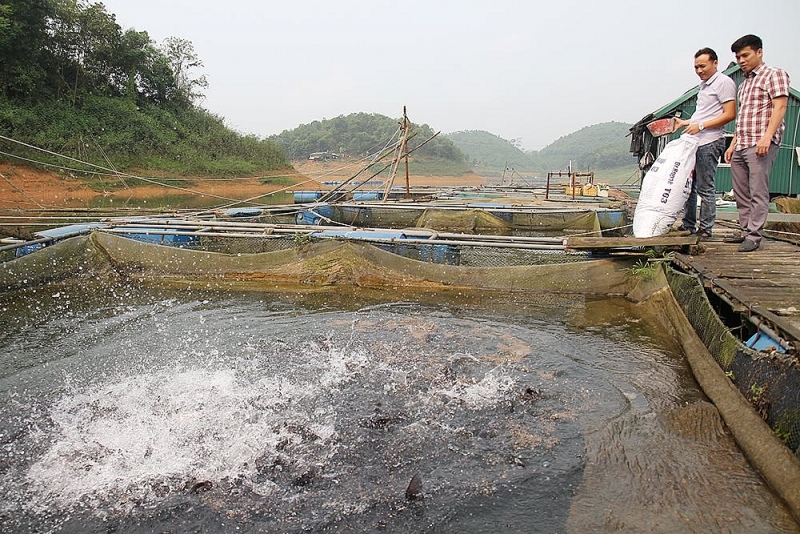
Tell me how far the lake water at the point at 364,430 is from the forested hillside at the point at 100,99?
21.0 meters

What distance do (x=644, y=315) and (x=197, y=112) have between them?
1485 inches

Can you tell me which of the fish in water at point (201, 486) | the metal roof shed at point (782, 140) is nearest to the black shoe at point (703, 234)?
the fish in water at point (201, 486)

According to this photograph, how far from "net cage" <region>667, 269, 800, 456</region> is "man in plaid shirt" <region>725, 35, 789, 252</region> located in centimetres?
150

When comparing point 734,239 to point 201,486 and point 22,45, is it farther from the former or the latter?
point 22,45

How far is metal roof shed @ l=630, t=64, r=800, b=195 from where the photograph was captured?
12.2 meters

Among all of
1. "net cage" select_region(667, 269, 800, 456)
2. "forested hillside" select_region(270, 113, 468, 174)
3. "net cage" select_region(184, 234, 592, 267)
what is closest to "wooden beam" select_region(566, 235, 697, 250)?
"net cage" select_region(184, 234, 592, 267)

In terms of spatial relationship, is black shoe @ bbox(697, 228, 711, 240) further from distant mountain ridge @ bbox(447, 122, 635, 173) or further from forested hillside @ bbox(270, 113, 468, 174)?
distant mountain ridge @ bbox(447, 122, 635, 173)

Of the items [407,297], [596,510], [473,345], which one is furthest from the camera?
[407,297]

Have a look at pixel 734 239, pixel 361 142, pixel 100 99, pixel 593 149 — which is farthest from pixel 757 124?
pixel 593 149

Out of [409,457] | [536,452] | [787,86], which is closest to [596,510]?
[536,452]

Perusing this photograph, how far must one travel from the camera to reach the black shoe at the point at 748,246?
5293 millimetres

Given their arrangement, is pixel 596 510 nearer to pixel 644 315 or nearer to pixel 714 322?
pixel 714 322

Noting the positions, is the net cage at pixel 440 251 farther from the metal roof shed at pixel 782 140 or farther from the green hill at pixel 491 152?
the green hill at pixel 491 152

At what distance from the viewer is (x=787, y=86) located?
15.0 ft
